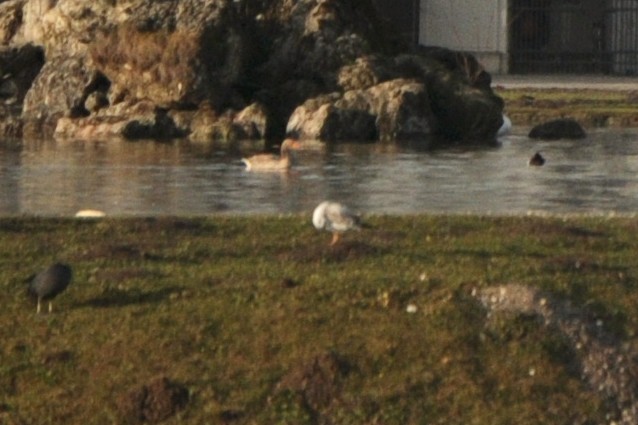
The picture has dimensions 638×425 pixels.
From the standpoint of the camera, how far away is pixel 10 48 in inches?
1064

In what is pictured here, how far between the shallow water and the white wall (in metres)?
23.4

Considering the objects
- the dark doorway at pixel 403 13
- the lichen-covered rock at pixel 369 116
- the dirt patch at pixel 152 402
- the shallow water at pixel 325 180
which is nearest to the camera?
the dirt patch at pixel 152 402

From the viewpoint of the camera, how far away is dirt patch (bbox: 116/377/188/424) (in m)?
8.46

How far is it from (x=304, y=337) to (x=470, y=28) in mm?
38385

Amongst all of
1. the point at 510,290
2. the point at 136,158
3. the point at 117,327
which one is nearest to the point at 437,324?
the point at 510,290

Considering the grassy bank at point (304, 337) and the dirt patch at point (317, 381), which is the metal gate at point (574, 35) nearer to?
the grassy bank at point (304, 337)

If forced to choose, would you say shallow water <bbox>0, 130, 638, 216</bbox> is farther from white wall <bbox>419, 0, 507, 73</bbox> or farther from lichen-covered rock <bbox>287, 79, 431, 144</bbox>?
white wall <bbox>419, 0, 507, 73</bbox>

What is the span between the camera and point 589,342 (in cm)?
915


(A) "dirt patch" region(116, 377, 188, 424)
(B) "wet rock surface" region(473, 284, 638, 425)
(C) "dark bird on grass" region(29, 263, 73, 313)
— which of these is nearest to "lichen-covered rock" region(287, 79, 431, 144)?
(B) "wet rock surface" region(473, 284, 638, 425)

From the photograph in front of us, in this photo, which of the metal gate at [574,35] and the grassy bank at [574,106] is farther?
the metal gate at [574,35]

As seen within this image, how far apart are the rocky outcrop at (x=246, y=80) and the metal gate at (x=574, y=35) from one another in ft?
73.9

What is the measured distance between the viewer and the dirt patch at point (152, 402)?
27.8 ft

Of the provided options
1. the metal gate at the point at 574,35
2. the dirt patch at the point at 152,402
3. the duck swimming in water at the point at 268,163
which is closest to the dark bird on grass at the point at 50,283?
the dirt patch at the point at 152,402

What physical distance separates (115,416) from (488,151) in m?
13.7
